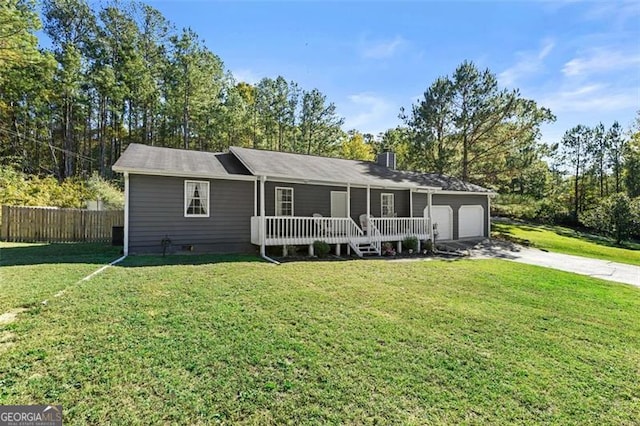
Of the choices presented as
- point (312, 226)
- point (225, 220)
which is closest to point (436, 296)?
point (312, 226)

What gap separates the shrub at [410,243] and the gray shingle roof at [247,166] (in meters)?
2.19

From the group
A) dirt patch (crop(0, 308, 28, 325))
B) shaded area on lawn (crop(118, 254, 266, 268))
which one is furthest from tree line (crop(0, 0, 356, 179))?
dirt patch (crop(0, 308, 28, 325))

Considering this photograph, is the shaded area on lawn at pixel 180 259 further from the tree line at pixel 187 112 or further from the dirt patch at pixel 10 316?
the tree line at pixel 187 112

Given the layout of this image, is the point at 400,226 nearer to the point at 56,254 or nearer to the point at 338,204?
the point at 338,204

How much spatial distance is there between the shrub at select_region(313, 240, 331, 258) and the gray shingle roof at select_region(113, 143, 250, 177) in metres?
3.43

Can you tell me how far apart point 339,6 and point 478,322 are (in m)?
9.54

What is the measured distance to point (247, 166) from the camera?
10531 millimetres

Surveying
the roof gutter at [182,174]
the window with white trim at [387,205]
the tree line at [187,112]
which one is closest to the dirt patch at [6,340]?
the roof gutter at [182,174]

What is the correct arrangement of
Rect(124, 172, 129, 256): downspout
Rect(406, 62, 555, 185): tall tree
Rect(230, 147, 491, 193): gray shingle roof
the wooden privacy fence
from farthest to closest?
Rect(406, 62, 555, 185): tall tree, the wooden privacy fence, Rect(230, 147, 491, 193): gray shingle roof, Rect(124, 172, 129, 256): downspout

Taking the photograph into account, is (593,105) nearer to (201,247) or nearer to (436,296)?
(436,296)

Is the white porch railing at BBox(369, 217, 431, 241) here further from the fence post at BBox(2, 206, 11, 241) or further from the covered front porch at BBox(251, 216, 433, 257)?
the fence post at BBox(2, 206, 11, 241)

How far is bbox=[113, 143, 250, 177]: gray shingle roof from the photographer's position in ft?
30.1

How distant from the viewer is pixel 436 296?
615 cm

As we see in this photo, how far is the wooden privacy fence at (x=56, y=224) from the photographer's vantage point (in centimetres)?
1115
